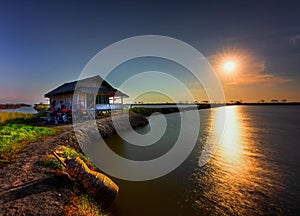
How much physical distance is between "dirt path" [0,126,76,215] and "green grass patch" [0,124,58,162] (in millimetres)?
1040

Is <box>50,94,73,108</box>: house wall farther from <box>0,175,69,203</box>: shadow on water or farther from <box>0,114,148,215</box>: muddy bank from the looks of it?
<box>0,175,69,203</box>: shadow on water

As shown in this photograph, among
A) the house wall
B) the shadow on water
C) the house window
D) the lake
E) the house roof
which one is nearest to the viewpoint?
the shadow on water

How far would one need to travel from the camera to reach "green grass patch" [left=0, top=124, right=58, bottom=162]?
766 cm

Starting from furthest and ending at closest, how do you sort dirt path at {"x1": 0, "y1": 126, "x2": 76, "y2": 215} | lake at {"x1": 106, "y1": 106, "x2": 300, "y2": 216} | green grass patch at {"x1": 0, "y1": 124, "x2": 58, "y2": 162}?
green grass patch at {"x1": 0, "y1": 124, "x2": 58, "y2": 162} → lake at {"x1": 106, "y1": 106, "x2": 300, "y2": 216} → dirt path at {"x1": 0, "y1": 126, "x2": 76, "y2": 215}

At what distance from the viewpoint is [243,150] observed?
1409 centimetres

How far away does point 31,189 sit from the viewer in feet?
15.6

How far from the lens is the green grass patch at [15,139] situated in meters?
7.66

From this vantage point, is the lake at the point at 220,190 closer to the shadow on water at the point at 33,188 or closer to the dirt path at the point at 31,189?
the dirt path at the point at 31,189

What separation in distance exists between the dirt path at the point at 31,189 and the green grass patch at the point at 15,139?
1.04 meters

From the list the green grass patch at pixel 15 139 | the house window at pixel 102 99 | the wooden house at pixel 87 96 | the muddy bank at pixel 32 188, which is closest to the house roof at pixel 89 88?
the wooden house at pixel 87 96

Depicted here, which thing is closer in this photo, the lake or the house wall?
the lake

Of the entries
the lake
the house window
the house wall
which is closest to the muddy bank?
the lake

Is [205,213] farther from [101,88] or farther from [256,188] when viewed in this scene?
[101,88]

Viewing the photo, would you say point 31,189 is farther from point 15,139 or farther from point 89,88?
point 89,88
